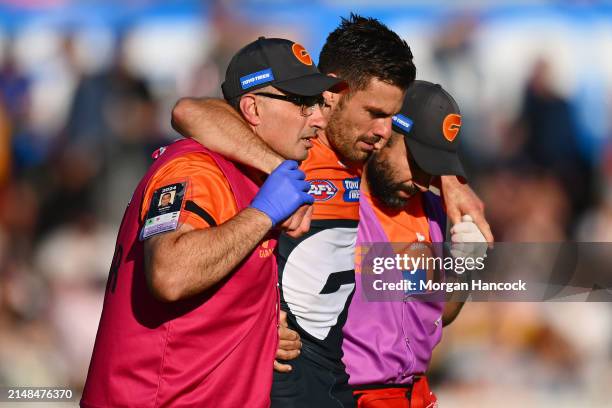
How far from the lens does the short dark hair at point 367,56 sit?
4188 mm

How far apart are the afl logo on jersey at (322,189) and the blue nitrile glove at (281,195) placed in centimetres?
83

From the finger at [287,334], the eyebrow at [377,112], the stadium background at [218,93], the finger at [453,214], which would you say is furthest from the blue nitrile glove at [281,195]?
the stadium background at [218,93]

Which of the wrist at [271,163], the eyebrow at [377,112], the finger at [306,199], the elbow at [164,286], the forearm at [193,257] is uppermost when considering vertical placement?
the eyebrow at [377,112]

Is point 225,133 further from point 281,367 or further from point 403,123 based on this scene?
point 403,123

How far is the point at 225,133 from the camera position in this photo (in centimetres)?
305

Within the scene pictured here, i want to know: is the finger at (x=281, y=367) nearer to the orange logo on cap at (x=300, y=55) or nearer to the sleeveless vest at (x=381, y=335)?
the sleeveless vest at (x=381, y=335)

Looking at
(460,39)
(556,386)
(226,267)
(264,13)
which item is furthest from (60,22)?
(226,267)

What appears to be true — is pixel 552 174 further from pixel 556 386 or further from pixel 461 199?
pixel 461 199

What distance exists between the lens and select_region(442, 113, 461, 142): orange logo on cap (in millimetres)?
4602

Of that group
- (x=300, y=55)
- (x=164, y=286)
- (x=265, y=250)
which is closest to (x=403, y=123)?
(x=300, y=55)

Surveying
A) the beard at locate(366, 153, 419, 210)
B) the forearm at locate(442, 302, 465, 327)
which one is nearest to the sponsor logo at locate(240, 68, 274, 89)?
the beard at locate(366, 153, 419, 210)

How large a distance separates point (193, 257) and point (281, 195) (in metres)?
0.38

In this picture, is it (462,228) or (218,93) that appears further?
(218,93)

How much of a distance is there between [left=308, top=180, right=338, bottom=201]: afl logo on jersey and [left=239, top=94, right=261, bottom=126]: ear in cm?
65
